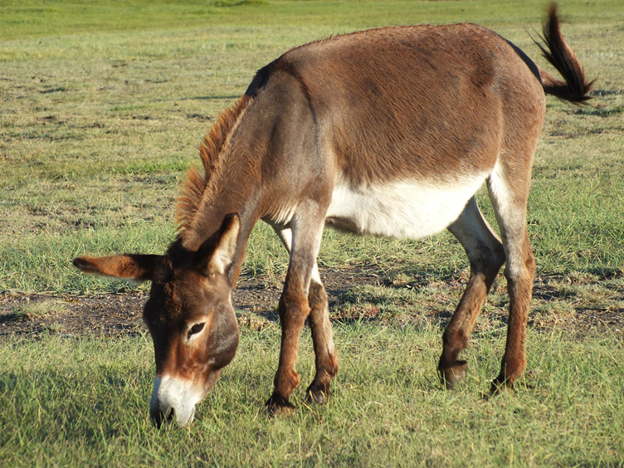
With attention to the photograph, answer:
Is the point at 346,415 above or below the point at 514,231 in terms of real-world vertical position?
below

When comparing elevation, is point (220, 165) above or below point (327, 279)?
above

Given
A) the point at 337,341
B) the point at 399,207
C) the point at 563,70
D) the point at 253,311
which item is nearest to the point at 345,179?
the point at 399,207

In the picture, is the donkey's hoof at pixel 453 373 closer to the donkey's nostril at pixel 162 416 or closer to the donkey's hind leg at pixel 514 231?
the donkey's hind leg at pixel 514 231

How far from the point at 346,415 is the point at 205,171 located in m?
1.34

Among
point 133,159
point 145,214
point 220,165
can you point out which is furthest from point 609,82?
point 220,165

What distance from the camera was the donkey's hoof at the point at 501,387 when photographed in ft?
11.7

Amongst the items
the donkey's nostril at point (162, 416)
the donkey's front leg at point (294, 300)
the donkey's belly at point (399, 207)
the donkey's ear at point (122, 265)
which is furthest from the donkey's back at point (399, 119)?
the donkey's nostril at point (162, 416)

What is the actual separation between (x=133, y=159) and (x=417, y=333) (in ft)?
24.5

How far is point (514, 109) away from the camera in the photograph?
395cm

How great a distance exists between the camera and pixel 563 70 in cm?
438

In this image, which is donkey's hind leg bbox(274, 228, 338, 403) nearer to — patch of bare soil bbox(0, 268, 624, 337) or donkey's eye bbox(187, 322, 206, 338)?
donkey's eye bbox(187, 322, 206, 338)

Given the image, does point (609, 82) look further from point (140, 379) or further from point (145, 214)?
point (140, 379)

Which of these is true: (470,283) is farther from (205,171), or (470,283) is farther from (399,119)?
(205,171)

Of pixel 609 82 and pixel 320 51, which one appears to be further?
pixel 609 82
